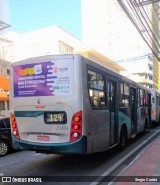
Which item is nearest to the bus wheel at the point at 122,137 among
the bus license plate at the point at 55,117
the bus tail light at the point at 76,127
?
the bus tail light at the point at 76,127

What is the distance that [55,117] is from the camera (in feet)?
22.1

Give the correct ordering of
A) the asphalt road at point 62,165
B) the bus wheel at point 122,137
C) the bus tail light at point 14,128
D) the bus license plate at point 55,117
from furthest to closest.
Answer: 1. the bus wheel at point 122,137
2. the bus tail light at point 14,128
3. the asphalt road at point 62,165
4. the bus license plate at point 55,117

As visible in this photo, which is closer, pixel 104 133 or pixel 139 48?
pixel 104 133

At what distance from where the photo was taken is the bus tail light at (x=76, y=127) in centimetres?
646

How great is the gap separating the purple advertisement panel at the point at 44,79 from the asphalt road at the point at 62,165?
202cm

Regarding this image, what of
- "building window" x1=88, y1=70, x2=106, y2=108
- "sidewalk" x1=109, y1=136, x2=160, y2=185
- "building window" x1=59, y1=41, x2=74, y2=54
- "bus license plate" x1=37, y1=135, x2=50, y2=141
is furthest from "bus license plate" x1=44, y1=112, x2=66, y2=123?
"building window" x1=59, y1=41, x2=74, y2=54

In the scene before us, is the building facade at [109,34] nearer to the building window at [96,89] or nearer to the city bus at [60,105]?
the building window at [96,89]

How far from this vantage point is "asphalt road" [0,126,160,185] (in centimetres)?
679

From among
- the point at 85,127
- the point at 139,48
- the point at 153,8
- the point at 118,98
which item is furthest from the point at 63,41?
the point at 139,48

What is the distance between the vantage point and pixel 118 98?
9.26m

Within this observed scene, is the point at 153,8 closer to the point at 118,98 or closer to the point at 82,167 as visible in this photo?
the point at 118,98

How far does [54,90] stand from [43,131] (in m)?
1.08

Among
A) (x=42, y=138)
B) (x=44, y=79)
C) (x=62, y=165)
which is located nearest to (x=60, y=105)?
(x=44, y=79)

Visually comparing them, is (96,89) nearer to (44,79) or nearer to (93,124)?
(93,124)
